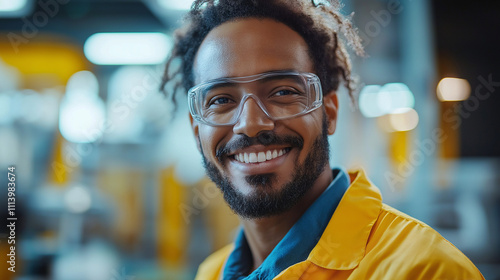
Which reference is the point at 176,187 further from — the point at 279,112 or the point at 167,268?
the point at 279,112

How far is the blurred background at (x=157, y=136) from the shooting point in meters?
3.32

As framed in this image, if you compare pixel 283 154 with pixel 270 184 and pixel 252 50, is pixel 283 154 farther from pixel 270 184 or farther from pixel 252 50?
pixel 252 50

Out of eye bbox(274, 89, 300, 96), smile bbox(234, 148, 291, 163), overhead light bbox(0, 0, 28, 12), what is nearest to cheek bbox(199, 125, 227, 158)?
smile bbox(234, 148, 291, 163)

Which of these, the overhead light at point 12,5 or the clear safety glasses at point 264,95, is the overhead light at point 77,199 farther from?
the clear safety glasses at point 264,95

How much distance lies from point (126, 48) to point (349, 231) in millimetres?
3116

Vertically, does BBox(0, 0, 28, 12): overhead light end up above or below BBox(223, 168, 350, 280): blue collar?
above

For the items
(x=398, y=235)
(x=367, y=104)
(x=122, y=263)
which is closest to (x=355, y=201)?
(x=398, y=235)

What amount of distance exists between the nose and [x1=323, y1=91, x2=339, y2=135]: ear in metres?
0.33

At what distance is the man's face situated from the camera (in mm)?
1279

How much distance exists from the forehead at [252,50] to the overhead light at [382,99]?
206 centimetres

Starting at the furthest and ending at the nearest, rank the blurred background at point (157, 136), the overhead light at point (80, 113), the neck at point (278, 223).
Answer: the overhead light at point (80, 113) < the blurred background at point (157, 136) < the neck at point (278, 223)

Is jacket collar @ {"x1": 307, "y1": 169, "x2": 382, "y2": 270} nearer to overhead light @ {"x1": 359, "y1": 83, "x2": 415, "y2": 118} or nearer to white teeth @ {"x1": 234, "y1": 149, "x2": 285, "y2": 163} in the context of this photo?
white teeth @ {"x1": 234, "y1": 149, "x2": 285, "y2": 163}

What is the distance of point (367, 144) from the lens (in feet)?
11.3

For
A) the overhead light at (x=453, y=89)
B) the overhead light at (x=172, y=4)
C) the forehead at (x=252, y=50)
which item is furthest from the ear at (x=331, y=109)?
the overhead light at (x=172, y=4)
